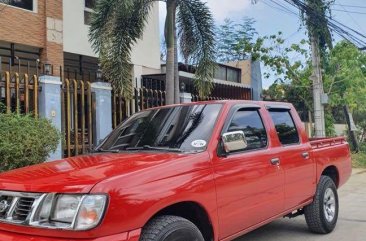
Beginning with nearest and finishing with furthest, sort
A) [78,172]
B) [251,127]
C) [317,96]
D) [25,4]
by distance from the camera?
[78,172] → [251,127] → [25,4] → [317,96]

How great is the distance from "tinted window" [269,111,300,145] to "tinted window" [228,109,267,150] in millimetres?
398

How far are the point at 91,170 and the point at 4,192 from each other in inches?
26.6

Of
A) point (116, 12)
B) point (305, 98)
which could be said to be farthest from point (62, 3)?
point (305, 98)

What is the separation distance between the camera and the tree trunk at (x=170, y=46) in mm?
11938

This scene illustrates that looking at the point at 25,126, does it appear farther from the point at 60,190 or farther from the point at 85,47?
the point at 85,47

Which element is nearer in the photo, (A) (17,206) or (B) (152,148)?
(A) (17,206)

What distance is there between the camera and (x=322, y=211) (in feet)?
20.6

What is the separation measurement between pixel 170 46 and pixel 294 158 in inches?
273

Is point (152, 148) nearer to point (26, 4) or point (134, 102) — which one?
point (134, 102)

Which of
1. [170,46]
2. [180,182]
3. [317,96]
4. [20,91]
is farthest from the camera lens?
[317,96]

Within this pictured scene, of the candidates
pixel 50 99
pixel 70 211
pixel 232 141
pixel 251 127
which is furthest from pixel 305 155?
pixel 50 99

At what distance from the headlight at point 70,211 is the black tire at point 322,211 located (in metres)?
3.78

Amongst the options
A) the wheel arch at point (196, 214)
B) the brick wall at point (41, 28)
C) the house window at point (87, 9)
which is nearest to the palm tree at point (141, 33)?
the brick wall at point (41, 28)

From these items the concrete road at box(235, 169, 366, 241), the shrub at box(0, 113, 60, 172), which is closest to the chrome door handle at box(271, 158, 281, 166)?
the concrete road at box(235, 169, 366, 241)
